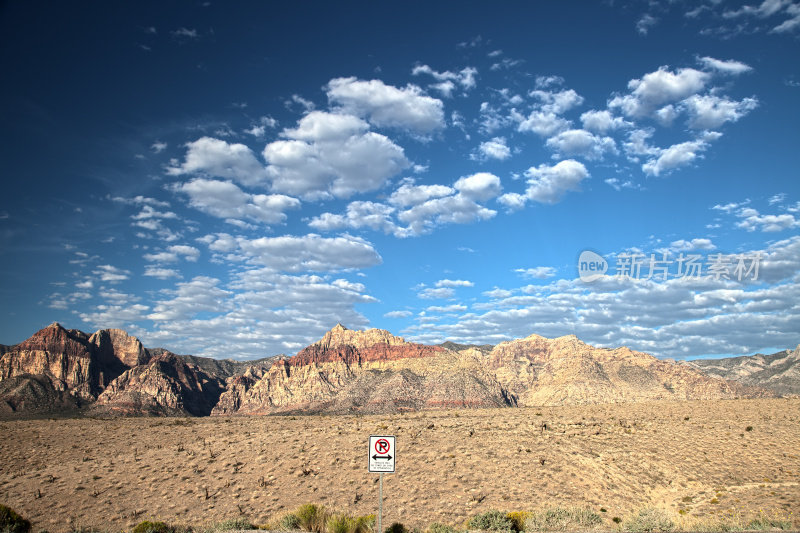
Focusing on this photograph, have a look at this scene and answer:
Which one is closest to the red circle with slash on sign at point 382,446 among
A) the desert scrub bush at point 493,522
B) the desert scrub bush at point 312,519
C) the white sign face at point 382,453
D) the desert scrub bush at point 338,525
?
the white sign face at point 382,453

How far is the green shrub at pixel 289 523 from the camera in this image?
17333 millimetres

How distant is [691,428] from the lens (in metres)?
36.3

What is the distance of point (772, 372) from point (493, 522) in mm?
Result: 197906

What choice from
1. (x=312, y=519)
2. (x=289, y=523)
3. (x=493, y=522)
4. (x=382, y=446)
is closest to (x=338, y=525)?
(x=312, y=519)

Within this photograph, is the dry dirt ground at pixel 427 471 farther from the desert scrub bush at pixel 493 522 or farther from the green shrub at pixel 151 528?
the green shrub at pixel 151 528

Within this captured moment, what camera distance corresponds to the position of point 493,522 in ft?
58.2

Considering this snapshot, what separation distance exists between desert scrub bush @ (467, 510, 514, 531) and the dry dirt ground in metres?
3.68

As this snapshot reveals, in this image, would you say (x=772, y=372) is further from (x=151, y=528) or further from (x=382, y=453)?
(x=151, y=528)

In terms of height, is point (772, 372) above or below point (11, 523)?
above

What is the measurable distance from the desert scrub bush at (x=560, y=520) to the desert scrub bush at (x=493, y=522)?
74cm

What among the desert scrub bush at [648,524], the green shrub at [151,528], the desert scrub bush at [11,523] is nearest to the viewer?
the desert scrub bush at [648,524]

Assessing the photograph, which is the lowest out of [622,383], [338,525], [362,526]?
[362,526]

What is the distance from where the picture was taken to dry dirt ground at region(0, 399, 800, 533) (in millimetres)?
23844

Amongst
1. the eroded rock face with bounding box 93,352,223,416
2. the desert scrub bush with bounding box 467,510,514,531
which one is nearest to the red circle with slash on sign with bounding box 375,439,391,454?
the desert scrub bush with bounding box 467,510,514,531
